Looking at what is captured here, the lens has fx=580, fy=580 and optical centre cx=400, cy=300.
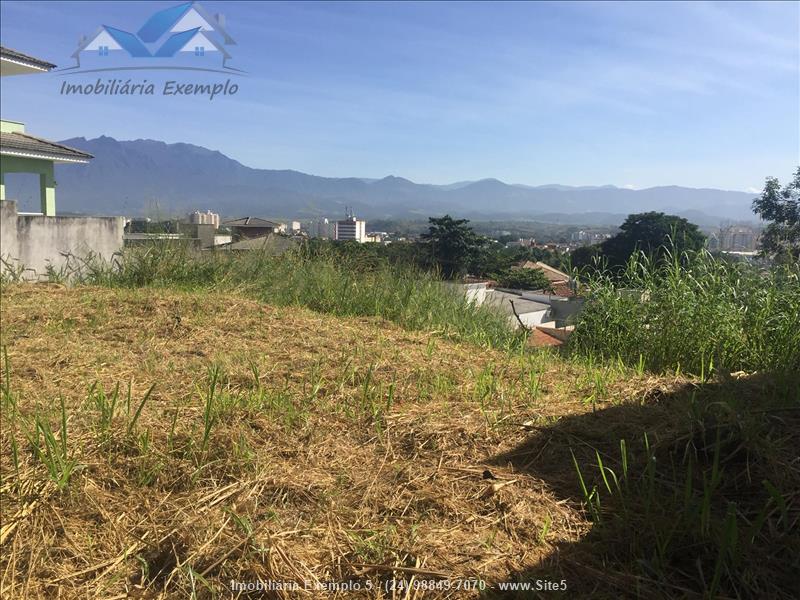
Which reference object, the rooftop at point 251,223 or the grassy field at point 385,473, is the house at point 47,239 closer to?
the rooftop at point 251,223

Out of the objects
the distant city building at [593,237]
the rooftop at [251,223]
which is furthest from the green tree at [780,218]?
the rooftop at [251,223]

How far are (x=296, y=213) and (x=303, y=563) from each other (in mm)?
9207

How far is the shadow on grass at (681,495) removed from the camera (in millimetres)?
1458

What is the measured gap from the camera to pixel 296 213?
10383 millimetres

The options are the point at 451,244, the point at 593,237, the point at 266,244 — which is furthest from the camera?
the point at 593,237

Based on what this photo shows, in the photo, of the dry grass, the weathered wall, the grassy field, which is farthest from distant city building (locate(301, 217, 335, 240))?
the dry grass

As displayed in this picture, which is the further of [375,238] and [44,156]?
[44,156]

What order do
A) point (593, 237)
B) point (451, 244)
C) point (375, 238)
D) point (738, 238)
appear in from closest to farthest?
point (738, 238), point (451, 244), point (375, 238), point (593, 237)

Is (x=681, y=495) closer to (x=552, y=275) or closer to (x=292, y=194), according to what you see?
(x=552, y=275)

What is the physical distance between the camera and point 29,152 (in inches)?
611

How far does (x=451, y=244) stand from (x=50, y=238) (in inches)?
256

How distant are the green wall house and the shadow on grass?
1719cm

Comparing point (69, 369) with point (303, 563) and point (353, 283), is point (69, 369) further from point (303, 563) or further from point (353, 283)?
point (353, 283)

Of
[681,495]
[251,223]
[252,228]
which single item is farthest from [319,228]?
[681,495]
